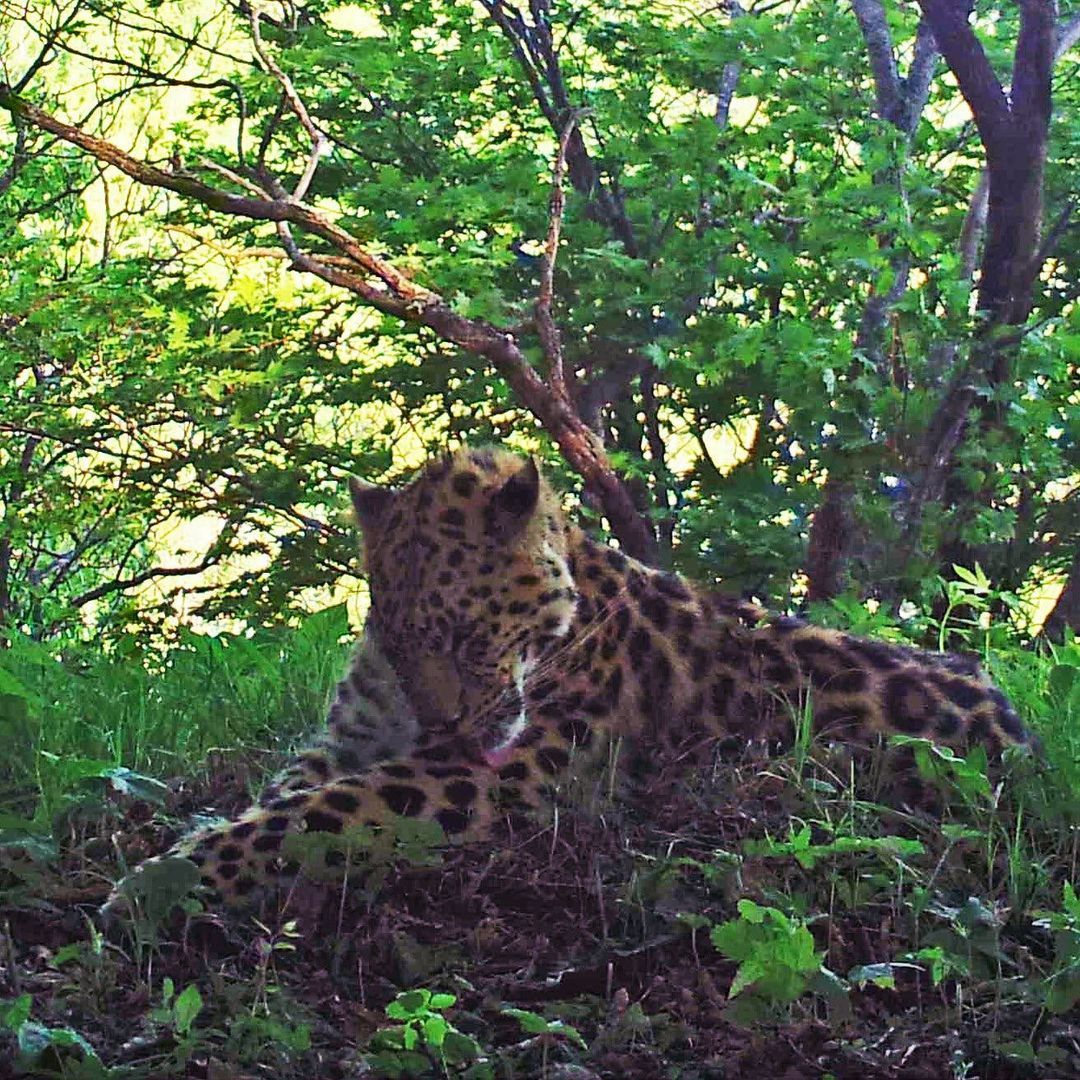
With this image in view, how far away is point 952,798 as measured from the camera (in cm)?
403

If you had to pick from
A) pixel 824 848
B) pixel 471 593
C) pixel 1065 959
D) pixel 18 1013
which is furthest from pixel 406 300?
pixel 18 1013

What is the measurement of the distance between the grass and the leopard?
0.64ft

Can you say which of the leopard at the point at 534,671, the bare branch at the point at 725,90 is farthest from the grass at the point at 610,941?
the bare branch at the point at 725,90

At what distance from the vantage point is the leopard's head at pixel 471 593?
4.15 m

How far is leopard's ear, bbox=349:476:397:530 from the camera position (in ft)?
14.8

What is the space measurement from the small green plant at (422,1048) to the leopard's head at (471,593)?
4.18ft

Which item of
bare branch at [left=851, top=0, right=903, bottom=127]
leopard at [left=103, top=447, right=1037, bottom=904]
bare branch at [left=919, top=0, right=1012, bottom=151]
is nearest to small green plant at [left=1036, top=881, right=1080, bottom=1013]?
leopard at [left=103, top=447, right=1037, bottom=904]

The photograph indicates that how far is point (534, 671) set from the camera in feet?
14.0

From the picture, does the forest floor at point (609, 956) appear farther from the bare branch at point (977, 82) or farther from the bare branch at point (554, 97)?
the bare branch at point (977, 82)

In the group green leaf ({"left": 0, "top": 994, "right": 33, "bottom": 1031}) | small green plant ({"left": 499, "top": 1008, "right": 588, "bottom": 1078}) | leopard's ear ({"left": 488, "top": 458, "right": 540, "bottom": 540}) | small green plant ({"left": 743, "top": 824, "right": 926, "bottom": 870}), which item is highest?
leopard's ear ({"left": 488, "top": 458, "right": 540, "bottom": 540})

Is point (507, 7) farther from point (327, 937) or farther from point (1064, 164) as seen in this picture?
point (327, 937)

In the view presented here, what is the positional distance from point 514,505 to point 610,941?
4.42 ft

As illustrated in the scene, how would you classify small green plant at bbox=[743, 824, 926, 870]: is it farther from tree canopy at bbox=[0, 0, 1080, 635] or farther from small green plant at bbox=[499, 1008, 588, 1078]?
tree canopy at bbox=[0, 0, 1080, 635]

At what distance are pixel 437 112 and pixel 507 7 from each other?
1.15 m
